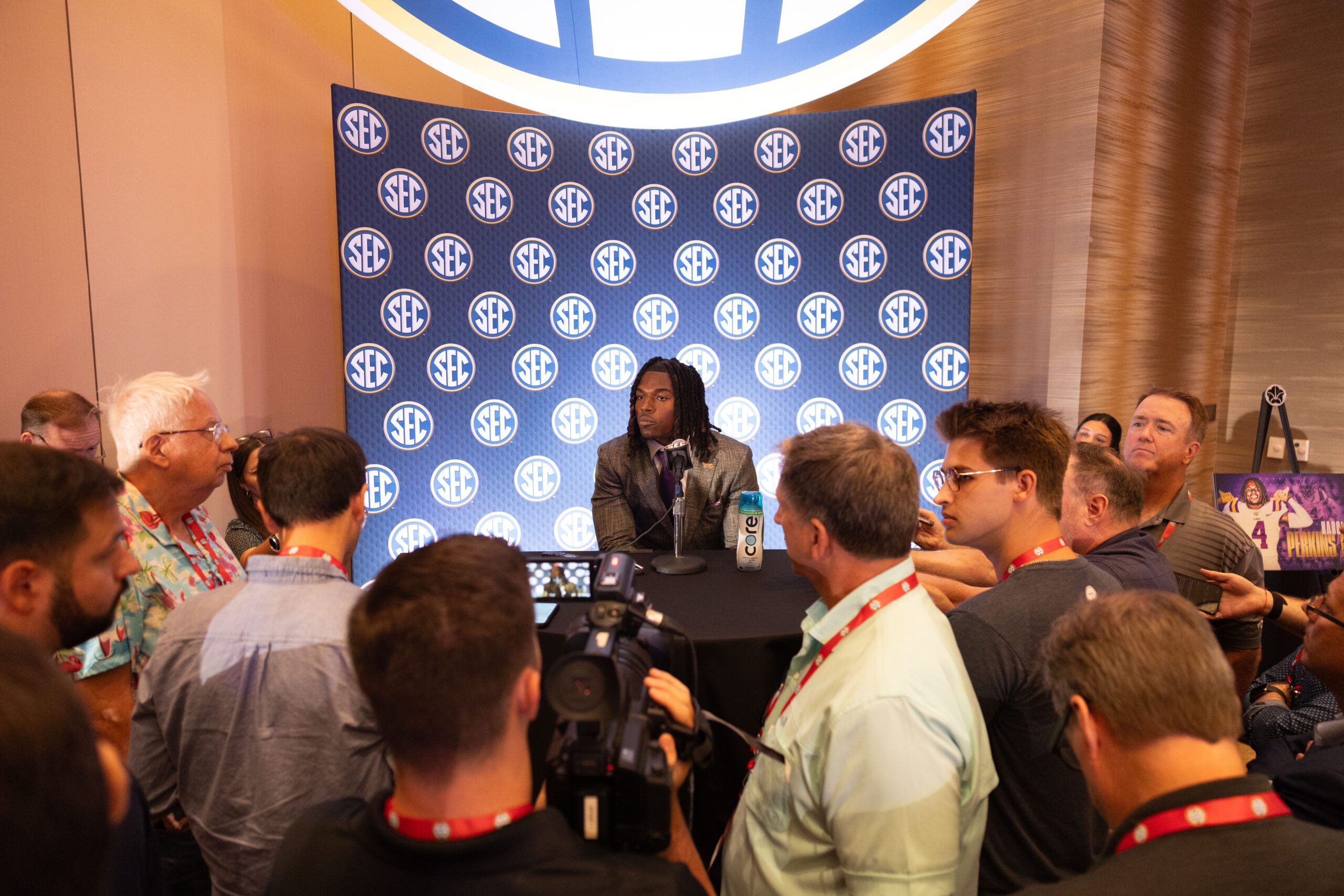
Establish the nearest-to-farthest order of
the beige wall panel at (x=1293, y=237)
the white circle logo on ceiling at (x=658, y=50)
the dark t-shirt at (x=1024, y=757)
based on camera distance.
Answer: the dark t-shirt at (x=1024, y=757) < the white circle logo on ceiling at (x=658, y=50) < the beige wall panel at (x=1293, y=237)

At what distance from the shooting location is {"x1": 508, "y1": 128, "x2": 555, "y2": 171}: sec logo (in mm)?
3863

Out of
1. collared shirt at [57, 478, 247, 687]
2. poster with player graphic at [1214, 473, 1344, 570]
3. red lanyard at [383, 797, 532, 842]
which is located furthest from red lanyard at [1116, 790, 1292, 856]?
poster with player graphic at [1214, 473, 1344, 570]

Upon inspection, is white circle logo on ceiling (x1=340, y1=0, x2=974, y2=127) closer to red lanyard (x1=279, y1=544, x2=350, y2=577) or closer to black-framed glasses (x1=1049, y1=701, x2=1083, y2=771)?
red lanyard (x1=279, y1=544, x2=350, y2=577)

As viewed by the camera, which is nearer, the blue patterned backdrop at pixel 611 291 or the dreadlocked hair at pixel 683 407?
the dreadlocked hair at pixel 683 407


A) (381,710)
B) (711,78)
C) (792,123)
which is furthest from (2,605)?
(792,123)

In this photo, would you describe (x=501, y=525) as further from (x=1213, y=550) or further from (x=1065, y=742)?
(x=1065, y=742)

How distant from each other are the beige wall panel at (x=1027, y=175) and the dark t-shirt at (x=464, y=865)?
3.80 meters

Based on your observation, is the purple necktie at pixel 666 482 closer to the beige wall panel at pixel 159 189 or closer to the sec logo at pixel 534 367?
the sec logo at pixel 534 367

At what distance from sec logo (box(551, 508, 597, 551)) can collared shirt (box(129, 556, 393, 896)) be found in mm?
2698

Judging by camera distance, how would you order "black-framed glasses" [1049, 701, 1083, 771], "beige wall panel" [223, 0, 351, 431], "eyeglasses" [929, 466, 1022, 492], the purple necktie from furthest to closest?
1. "beige wall panel" [223, 0, 351, 431]
2. the purple necktie
3. "eyeglasses" [929, 466, 1022, 492]
4. "black-framed glasses" [1049, 701, 1083, 771]

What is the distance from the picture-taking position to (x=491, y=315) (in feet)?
12.8

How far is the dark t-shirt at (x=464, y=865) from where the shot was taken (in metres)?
0.78

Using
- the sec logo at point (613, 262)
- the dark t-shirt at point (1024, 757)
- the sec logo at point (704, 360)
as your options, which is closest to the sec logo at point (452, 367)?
the sec logo at point (613, 262)

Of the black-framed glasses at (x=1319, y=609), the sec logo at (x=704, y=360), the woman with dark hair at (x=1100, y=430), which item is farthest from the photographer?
the sec logo at (x=704, y=360)
